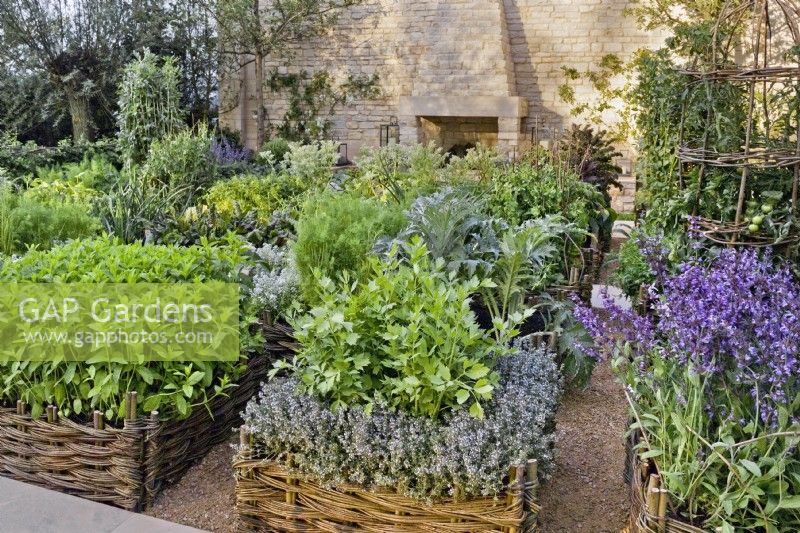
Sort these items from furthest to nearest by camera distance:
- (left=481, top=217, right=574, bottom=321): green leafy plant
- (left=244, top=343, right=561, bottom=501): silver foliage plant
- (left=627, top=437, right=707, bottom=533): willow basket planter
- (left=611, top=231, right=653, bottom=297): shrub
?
(left=611, top=231, right=653, bottom=297): shrub
(left=481, top=217, right=574, bottom=321): green leafy plant
(left=244, top=343, right=561, bottom=501): silver foliage plant
(left=627, top=437, right=707, bottom=533): willow basket planter

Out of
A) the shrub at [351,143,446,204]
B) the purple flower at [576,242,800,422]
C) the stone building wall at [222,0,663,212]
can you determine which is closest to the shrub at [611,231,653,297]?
the shrub at [351,143,446,204]

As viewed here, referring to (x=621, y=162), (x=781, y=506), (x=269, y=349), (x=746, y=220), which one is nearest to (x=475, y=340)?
(x=781, y=506)

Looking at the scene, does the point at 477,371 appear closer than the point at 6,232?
Yes

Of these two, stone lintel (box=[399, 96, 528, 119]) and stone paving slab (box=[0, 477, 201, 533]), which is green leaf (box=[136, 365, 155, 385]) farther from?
stone lintel (box=[399, 96, 528, 119])

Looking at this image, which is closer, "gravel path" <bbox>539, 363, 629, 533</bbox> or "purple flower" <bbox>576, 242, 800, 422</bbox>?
"purple flower" <bbox>576, 242, 800, 422</bbox>

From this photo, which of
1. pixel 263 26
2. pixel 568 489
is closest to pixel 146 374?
pixel 568 489

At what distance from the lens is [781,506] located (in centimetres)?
168

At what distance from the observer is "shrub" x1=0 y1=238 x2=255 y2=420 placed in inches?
94.3

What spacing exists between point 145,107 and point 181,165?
1.14m

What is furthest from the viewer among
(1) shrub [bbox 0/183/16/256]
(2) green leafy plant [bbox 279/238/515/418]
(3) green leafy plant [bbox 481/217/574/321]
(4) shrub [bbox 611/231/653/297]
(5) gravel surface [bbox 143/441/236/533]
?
(4) shrub [bbox 611/231/653/297]

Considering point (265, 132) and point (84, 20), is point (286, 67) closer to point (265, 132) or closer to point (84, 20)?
point (265, 132)

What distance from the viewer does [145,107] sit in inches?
280

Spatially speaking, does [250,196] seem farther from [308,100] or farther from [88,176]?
[308,100]

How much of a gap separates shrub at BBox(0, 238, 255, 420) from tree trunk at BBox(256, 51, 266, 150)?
10489mm
